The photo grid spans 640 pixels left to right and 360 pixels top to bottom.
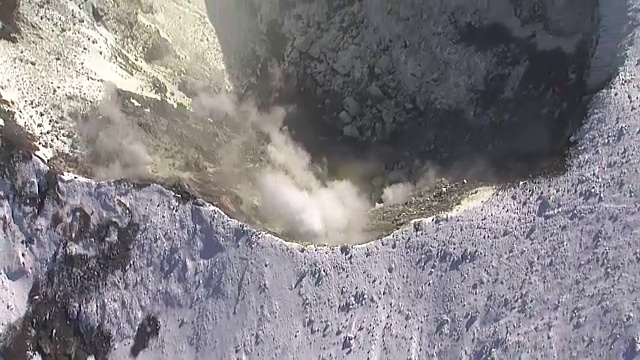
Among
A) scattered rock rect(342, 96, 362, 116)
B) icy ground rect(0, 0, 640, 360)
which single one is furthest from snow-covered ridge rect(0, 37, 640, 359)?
scattered rock rect(342, 96, 362, 116)

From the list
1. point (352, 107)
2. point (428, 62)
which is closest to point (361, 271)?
point (352, 107)

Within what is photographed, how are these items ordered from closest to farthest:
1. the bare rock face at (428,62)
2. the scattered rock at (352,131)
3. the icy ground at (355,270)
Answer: the icy ground at (355,270) → the bare rock face at (428,62) → the scattered rock at (352,131)

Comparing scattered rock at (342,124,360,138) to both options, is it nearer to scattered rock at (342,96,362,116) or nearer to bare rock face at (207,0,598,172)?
bare rock face at (207,0,598,172)

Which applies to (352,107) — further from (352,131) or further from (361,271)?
(361,271)

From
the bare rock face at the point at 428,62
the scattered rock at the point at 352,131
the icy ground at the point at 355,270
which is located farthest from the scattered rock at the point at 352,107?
the icy ground at the point at 355,270

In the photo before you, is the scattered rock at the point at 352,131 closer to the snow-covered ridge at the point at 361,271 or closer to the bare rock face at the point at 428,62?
the bare rock face at the point at 428,62
